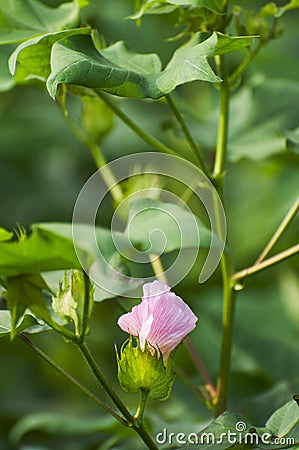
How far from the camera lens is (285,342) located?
1.18 m

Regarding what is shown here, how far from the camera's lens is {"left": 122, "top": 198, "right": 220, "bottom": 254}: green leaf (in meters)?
0.64

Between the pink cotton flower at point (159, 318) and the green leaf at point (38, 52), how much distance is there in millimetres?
200

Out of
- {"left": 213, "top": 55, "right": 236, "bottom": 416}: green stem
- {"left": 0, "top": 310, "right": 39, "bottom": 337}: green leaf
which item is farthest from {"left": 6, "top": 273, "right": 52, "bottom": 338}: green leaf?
{"left": 213, "top": 55, "right": 236, "bottom": 416}: green stem

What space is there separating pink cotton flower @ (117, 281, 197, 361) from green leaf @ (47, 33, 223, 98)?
147 mm

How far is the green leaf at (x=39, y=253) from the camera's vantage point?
0.52 m

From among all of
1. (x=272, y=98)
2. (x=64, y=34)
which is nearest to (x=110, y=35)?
(x=272, y=98)

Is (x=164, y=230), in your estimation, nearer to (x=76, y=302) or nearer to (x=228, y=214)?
(x=76, y=302)

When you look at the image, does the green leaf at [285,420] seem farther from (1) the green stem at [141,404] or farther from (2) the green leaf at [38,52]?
(2) the green leaf at [38,52]

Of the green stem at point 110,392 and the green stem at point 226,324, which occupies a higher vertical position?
the green stem at point 110,392

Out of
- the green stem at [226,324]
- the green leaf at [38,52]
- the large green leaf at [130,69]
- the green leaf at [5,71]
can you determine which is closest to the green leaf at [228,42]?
the large green leaf at [130,69]

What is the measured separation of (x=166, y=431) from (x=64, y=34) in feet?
1.28

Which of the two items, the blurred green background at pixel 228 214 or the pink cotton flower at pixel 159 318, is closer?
the pink cotton flower at pixel 159 318

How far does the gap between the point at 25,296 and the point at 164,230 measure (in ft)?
0.42

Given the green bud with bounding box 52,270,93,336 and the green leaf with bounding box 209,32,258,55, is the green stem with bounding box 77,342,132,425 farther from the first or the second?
the green leaf with bounding box 209,32,258,55
